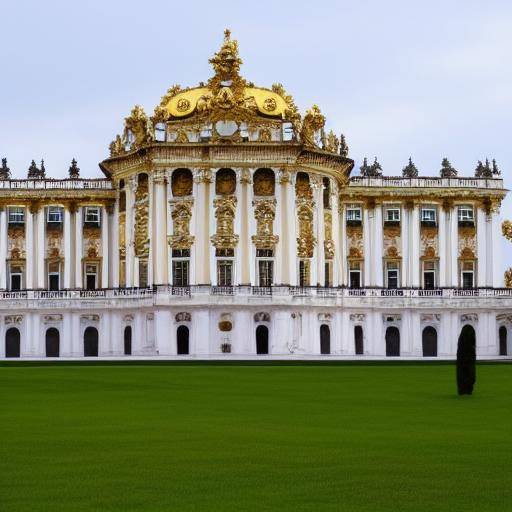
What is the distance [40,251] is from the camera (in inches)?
4222

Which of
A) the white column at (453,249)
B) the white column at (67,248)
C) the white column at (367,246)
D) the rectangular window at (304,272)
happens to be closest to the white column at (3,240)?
the white column at (67,248)

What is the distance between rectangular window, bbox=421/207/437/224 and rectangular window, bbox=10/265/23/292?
32.6m

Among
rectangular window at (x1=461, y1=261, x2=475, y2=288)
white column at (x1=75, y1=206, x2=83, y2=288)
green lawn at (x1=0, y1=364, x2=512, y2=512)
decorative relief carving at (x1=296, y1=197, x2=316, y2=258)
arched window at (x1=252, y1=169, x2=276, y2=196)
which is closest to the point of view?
green lawn at (x1=0, y1=364, x2=512, y2=512)

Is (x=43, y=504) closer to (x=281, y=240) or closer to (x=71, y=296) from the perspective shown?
(x=281, y=240)

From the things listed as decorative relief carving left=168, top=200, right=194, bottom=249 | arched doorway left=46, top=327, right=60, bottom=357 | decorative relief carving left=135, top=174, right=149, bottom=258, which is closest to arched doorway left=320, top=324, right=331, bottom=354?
decorative relief carving left=168, top=200, right=194, bottom=249

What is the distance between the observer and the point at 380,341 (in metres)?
105

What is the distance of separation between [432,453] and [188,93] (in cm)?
7652

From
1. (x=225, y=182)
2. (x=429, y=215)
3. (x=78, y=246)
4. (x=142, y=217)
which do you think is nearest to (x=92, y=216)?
(x=78, y=246)

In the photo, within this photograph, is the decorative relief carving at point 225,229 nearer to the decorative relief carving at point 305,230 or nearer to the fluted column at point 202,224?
the fluted column at point 202,224

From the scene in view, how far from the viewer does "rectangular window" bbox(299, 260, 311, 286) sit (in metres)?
97.6

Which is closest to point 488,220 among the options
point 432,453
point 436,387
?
point 436,387

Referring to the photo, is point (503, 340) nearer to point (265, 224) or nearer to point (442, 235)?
point (442, 235)

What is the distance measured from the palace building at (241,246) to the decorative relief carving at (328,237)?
196 mm

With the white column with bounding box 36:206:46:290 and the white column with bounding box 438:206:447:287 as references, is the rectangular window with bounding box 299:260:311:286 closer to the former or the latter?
the white column with bounding box 438:206:447:287
